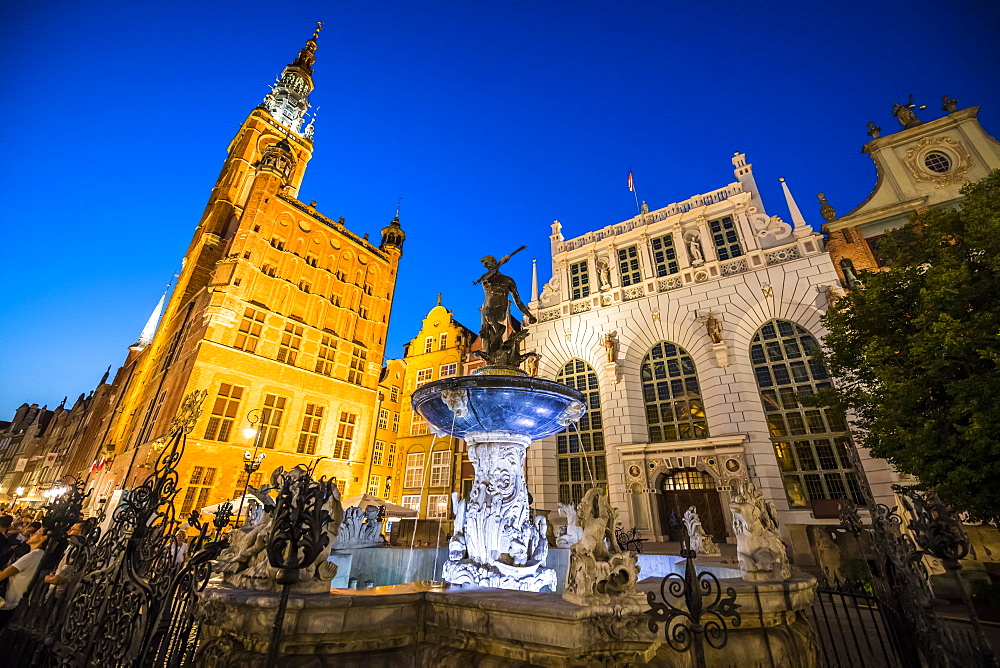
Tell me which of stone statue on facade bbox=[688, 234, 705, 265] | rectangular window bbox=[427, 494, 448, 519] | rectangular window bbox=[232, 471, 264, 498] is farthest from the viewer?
rectangular window bbox=[427, 494, 448, 519]

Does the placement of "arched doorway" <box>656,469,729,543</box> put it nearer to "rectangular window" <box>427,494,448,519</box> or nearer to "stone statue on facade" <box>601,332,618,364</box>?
"stone statue on facade" <box>601,332,618,364</box>

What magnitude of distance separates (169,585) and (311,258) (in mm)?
29126

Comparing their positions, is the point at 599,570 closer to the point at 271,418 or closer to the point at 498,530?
the point at 498,530

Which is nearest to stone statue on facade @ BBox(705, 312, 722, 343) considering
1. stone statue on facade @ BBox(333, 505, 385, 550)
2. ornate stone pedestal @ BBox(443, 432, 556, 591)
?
ornate stone pedestal @ BBox(443, 432, 556, 591)

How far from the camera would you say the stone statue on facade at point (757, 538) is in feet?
17.6

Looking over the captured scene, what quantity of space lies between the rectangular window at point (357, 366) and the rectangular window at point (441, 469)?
25.6 ft

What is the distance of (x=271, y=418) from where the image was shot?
24.0 meters

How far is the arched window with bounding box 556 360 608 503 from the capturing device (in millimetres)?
19656

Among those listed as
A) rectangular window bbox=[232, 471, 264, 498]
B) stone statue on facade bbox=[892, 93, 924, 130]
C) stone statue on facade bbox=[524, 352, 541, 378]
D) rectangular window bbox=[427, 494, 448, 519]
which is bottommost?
rectangular window bbox=[427, 494, 448, 519]

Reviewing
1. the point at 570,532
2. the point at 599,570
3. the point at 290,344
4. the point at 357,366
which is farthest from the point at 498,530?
the point at 357,366

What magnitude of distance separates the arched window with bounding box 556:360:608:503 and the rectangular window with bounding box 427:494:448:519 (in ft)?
29.1

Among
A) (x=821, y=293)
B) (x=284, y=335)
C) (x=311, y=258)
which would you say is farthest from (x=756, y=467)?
(x=311, y=258)

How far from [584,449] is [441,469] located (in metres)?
11.2

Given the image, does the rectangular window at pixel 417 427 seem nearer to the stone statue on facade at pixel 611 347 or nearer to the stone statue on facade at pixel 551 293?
the stone statue on facade at pixel 551 293
